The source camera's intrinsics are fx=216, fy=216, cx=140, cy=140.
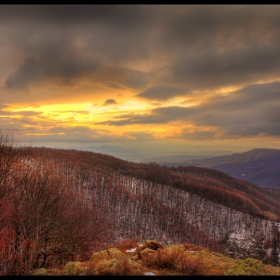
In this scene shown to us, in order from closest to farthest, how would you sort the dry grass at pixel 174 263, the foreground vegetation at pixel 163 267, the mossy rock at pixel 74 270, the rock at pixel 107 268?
the rock at pixel 107 268 < the foreground vegetation at pixel 163 267 < the mossy rock at pixel 74 270 < the dry grass at pixel 174 263

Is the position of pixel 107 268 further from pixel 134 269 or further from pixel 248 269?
pixel 248 269

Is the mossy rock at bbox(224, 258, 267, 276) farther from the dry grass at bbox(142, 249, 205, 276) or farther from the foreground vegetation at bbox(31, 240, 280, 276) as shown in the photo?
the dry grass at bbox(142, 249, 205, 276)

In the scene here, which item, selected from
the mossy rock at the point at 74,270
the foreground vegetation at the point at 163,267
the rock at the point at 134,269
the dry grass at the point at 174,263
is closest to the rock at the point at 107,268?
the foreground vegetation at the point at 163,267

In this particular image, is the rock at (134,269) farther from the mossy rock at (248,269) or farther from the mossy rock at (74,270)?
the mossy rock at (248,269)

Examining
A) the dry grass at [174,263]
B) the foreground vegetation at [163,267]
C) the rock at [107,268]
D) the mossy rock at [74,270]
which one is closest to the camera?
the rock at [107,268]

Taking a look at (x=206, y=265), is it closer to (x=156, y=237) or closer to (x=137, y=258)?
(x=137, y=258)

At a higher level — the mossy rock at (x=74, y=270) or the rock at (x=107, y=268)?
the rock at (x=107, y=268)

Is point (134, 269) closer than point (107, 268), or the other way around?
point (107, 268)

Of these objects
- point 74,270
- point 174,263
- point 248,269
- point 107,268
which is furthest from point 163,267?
point 74,270

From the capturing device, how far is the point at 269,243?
319ft

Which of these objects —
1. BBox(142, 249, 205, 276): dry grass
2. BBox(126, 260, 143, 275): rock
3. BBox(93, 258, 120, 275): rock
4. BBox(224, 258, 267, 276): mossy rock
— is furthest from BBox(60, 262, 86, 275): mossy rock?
BBox(224, 258, 267, 276): mossy rock
